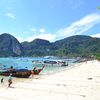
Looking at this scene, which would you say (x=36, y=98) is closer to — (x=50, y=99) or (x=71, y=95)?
(x=50, y=99)

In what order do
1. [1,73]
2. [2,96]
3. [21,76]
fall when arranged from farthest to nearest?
[1,73]
[21,76]
[2,96]

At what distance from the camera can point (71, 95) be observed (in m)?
18.2

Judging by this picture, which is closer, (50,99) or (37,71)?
(50,99)

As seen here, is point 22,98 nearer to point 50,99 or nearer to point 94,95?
point 50,99

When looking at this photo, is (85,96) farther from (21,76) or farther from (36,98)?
(21,76)

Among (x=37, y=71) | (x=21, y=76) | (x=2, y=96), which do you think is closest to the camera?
(x=2, y=96)

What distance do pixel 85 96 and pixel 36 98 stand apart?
3538 millimetres

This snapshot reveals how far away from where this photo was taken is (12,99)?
16.5 metres

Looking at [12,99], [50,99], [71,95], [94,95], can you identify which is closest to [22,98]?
[12,99]

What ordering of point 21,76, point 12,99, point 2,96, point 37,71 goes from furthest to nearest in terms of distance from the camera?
point 37,71, point 21,76, point 2,96, point 12,99

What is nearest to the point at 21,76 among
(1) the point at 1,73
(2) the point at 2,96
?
(1) the point at 1,73

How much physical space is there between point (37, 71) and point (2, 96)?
29.6 metres

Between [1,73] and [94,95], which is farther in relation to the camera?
[1,73]

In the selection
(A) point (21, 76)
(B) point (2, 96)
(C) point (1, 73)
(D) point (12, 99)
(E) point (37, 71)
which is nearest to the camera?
(D) point (12, 99)
